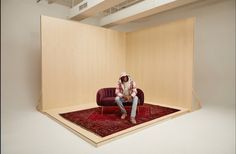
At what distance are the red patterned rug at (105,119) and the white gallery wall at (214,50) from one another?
1603 mm

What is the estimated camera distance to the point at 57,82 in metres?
4.35

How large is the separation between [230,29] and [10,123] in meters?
5.61

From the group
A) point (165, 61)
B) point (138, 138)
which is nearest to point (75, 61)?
point (165, 61)

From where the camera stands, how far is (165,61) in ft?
15.8

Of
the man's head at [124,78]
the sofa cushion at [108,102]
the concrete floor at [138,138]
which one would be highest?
the man's head at [124,78]

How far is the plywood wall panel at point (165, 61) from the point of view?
4371mm

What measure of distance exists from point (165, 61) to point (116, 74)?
172 centimetres

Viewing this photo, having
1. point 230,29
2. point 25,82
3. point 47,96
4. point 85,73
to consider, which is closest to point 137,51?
point 85,73

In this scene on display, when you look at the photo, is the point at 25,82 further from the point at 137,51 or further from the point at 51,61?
the point at 137,51

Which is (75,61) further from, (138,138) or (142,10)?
(138,138)

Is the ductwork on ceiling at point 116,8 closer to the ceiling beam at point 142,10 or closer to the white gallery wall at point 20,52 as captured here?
the ceiling beam at point 142,10

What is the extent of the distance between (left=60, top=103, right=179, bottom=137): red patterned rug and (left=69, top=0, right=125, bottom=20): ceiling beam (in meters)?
2.56

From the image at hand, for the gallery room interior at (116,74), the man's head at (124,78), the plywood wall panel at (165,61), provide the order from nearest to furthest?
the gallery room interior at (116,74), the man's head at (124,78), the plywood wall panel at (165,61)

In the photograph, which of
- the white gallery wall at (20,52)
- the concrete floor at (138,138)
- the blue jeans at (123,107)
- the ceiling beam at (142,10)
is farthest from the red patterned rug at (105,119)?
the ceiling beam at (142,10)
